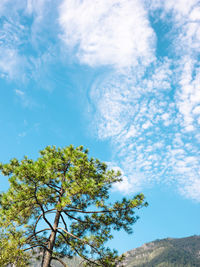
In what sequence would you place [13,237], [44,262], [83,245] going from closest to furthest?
1. [13,237]
2. [44,262]
3. [83,245]

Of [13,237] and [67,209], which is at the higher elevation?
[67,209]

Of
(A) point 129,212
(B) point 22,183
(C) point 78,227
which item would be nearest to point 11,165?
(B) point 22,183

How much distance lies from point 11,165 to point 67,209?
4.34m

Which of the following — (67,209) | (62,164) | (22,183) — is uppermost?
(62,164)

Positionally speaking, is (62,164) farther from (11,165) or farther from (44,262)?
(44,262)

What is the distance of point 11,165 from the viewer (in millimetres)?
12273

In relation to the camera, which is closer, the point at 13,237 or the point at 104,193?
the point at 13,237

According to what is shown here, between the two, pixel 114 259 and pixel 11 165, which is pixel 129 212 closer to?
pixel 114 259

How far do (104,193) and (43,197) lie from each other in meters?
3.67

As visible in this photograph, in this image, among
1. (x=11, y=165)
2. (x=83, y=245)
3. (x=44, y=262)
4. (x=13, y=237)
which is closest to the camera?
(x=13, y=237)

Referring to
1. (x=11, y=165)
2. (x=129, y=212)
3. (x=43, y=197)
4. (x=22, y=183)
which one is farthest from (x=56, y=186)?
(x=129, y=212)

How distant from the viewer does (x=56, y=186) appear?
11.6 m

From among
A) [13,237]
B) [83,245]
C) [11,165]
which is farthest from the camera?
[11,165]

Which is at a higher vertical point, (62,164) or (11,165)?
(11,165)
